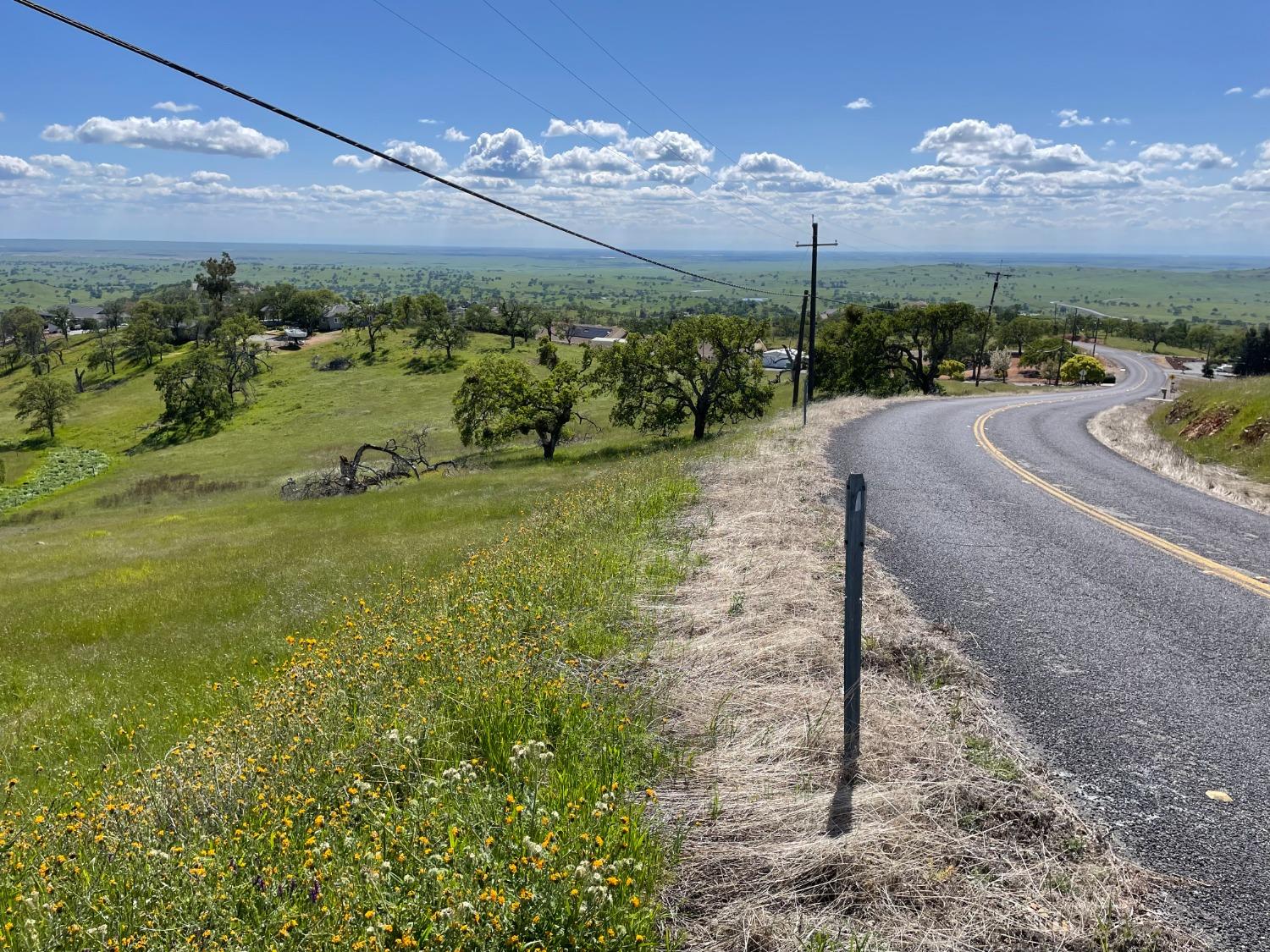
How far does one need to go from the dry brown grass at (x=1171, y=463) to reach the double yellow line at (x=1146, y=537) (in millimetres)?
3462

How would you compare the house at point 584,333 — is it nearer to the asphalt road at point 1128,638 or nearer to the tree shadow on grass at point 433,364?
the tree shadow on grass at point 433,364

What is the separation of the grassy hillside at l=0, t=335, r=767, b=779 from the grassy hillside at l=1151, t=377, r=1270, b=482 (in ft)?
64.0

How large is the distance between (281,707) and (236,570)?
13801 mm

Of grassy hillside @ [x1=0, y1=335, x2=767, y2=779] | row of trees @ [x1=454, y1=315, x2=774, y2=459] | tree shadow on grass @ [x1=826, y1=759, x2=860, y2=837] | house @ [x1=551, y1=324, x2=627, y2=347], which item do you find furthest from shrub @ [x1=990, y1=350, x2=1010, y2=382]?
tree shadow on grass @ [x1=826, y1=759, x2=860, y2=837]

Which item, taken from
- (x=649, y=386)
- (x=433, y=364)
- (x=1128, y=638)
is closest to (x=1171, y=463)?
(x=1128, y=638)

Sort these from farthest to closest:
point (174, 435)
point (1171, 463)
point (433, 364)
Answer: point (433, 364), point (174, 435), point (1171, 463)

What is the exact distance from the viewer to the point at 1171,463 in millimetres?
20297

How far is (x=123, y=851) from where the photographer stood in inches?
185

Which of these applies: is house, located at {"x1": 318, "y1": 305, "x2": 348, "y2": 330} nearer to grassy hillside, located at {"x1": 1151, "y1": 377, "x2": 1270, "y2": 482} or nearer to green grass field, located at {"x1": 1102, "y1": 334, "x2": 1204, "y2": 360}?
grassy hillside, located at {"x1": 1151, "y1": 377, "x2": 1270, "y2": 482}

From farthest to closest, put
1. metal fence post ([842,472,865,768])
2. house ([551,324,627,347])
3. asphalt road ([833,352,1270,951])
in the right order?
house ([551,324,627,347]) < metal fence post ([842,472,865,768]) < asphalt road ([833,352,1270,951])

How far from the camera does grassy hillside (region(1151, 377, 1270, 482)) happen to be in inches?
834

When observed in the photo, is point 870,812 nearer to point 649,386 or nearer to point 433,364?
point 649,386

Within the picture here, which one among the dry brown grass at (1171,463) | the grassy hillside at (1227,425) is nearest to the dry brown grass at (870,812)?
the dry brown grass at (1171,463)

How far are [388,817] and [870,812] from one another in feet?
9.76
